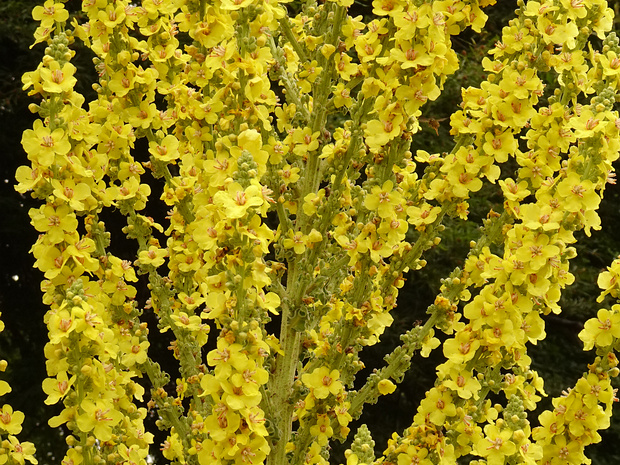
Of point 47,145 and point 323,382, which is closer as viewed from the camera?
point 47,145

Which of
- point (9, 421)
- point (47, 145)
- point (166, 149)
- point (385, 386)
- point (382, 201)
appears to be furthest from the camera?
point (166, 149)

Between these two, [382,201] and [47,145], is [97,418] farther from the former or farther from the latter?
[382,201]

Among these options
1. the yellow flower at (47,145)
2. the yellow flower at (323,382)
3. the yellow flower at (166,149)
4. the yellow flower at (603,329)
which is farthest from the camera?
the yellow flower at (166,149)

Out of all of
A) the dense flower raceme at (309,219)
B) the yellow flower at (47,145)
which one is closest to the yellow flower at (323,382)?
the dense flower raceme at (309,219)

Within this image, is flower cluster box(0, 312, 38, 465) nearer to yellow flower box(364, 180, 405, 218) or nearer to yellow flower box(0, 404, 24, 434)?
yellow flower box(0, 404, 24, 434)

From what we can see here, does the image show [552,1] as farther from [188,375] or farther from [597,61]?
[188,375]

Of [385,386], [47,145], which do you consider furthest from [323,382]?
[47,145]

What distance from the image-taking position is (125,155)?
2773mm

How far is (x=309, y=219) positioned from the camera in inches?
110

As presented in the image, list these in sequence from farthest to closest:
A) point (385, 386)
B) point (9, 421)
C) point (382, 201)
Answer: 1. point (385, 386)
2. point (382, 201)
3. point (9, 421)

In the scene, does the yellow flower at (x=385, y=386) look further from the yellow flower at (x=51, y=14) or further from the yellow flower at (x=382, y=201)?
the yellow flower at (x=51, y=14)

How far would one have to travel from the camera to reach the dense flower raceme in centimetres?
224

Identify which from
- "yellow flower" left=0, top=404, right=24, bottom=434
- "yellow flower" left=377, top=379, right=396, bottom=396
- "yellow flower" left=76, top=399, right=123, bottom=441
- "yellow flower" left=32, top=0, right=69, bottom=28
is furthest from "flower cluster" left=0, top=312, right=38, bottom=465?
"yellow flower" left=377, top=379, right=396, bottom=396

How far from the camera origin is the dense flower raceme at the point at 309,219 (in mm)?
2242
